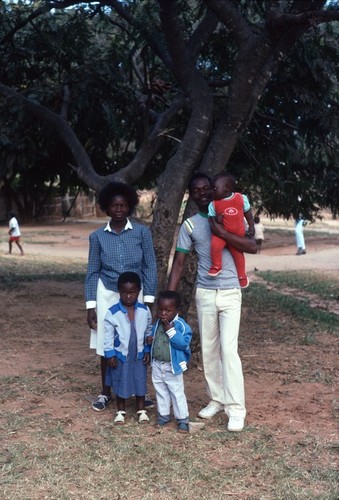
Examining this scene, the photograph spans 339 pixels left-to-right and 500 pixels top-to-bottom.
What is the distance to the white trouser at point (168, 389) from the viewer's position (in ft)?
15.7

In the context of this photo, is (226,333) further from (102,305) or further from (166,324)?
(102,305)

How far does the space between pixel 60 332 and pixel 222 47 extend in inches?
148

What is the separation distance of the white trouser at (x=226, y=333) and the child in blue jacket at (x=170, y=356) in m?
0.20

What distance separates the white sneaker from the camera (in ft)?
15.7

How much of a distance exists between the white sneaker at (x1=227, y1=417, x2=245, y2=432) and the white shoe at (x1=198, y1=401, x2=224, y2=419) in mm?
251

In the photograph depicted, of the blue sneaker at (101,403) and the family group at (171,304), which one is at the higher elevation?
the family group at (171,304)

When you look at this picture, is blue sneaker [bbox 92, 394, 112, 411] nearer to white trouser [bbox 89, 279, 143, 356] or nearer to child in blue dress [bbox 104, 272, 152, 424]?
child in blue dress [bbox 104, 272, 152, 424]

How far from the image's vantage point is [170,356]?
15.6 feet

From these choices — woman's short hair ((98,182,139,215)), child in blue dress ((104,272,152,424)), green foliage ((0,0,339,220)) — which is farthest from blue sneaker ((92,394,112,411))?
green foliage ((0,0,339,220))

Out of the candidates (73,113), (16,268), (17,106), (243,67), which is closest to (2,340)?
(17,106)

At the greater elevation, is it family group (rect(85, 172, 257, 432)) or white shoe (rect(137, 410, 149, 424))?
family group (rect(85, 172, 257, 432))

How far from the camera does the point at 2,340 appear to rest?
7.57 metres

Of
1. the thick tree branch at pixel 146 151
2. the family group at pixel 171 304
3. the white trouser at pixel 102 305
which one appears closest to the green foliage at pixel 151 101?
the thick tree branch at pixel 146 151

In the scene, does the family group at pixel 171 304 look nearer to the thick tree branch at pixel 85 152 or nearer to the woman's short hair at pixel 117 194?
the woman's short hair at pixel 117 194
